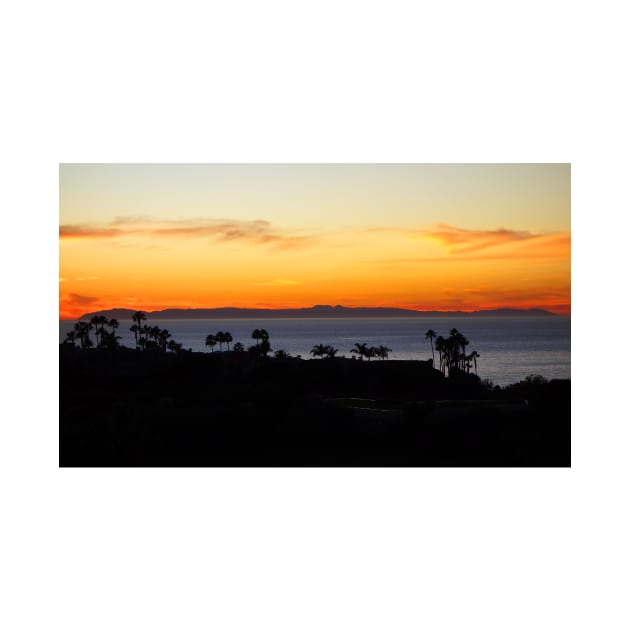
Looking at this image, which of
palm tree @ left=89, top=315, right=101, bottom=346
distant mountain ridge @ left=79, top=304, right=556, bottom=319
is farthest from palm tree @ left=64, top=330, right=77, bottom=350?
distant mountain ridge @ left=79, top=304, right=556, bottom=319

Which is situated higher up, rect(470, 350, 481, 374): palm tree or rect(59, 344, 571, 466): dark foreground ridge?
rect(470, 350, 481, 374): palm tree

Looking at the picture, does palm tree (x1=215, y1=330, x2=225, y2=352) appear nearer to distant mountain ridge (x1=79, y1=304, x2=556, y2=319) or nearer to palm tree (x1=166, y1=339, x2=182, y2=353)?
distant mountain ridge (x1=79, y1=304, x2=556, y2=319)

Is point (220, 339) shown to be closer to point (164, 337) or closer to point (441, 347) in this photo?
point (164, 337)

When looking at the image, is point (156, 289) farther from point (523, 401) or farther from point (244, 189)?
point (523, 401)

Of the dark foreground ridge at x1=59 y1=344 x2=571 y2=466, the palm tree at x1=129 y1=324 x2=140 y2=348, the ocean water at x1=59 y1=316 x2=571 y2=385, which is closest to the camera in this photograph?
the dark foreground ridge at x1=59 y1=344 x2=571 y2=466

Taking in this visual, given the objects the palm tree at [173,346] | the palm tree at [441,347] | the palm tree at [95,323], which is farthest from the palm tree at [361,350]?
the palm tree at [95,323]
